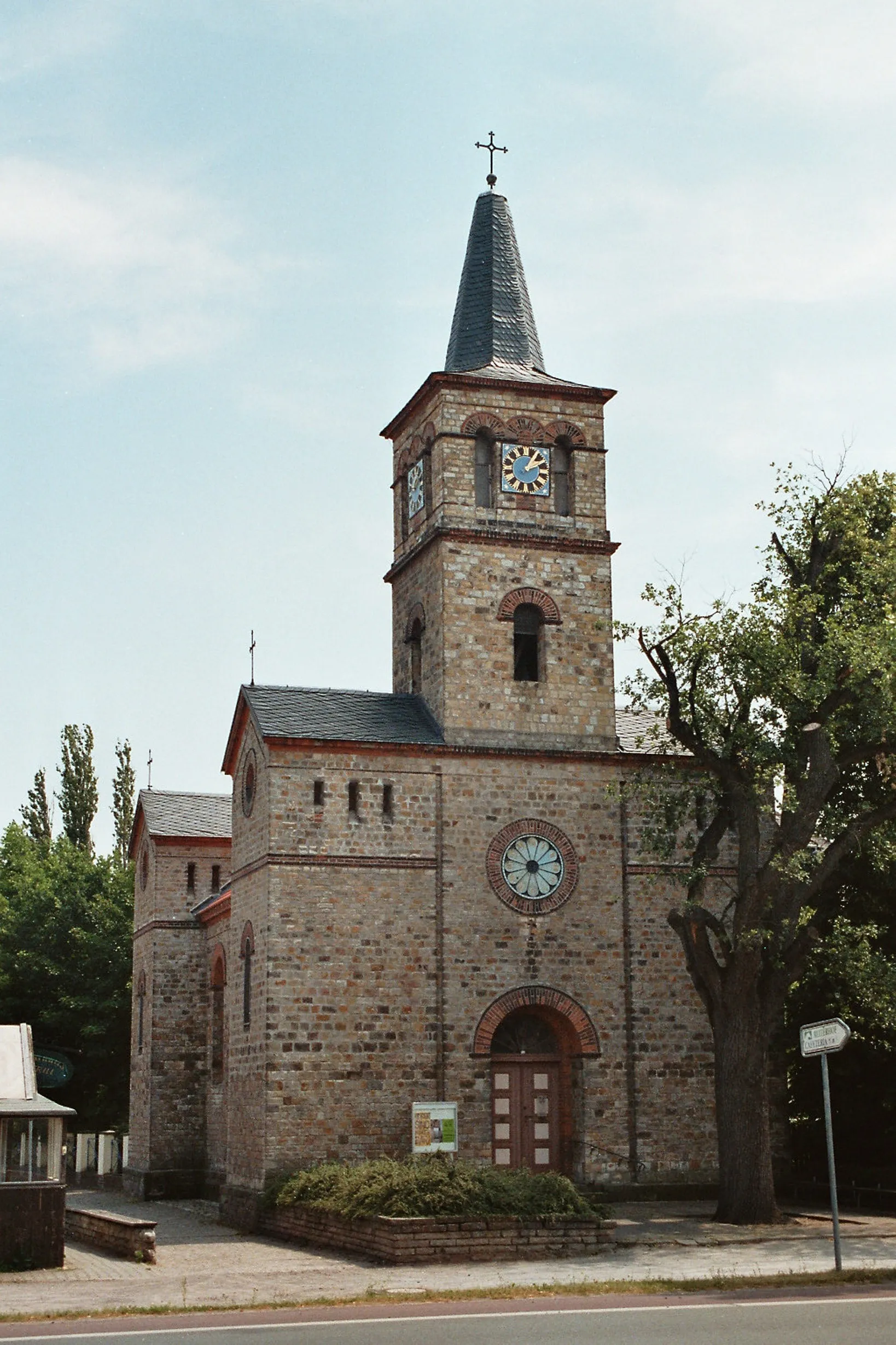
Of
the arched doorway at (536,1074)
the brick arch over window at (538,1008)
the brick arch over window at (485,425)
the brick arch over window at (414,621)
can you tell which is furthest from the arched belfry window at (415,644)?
the arched doorway at (536,1074)

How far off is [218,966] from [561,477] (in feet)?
47.6

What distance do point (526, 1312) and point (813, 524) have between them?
48.9 feet

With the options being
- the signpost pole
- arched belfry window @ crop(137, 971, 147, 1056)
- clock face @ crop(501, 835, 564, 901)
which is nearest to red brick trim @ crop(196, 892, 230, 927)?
arched belfry window @ crop(137, 971, 147, 1056)

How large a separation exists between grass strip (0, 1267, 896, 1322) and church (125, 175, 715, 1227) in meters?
10.1

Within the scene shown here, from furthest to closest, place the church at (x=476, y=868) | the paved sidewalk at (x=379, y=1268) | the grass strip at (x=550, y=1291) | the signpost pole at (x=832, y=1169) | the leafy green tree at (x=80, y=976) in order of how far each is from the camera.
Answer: the leafy green tree at (x=80, y=976)
the church at (x=476, y=868)
the paved sidewalk at (x=379, y=1268)
the signpost pole at (x=832, y=1169)
the grass strip at (x=550, y=1291)

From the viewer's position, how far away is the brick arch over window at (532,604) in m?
30.1

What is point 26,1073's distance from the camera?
2128 cm

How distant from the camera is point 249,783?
30.1 meters

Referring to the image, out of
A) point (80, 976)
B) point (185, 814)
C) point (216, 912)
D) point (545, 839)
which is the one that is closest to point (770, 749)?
point (545, 839)

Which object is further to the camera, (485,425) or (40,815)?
(40,815)

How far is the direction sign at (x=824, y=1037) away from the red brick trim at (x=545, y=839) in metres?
10.5

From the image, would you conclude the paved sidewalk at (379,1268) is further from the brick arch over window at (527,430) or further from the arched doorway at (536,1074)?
the brick arch over window at (527,430)

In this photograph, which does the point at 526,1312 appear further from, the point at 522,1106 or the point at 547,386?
the point at 547,386

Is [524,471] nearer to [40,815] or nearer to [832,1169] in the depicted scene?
[832,1169]
